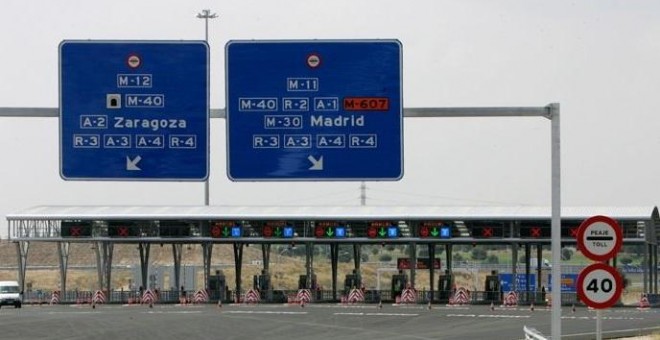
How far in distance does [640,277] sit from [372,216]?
77.8m

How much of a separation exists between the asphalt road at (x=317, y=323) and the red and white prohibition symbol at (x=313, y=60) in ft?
50.3

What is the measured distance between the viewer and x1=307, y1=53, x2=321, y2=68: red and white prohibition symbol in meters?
21.4

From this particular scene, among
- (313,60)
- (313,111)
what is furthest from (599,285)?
(313,60)

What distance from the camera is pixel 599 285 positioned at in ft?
60.4

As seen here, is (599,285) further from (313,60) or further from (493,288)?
(493,288)

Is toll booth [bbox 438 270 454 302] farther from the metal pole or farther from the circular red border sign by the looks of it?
the circular red border sign

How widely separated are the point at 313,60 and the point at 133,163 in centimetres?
321

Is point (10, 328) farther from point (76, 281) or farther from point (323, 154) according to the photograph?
point (76, 281)

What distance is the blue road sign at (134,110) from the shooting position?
843 inches

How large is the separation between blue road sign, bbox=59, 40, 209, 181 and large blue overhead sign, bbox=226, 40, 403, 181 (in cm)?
54

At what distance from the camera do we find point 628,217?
203 ft

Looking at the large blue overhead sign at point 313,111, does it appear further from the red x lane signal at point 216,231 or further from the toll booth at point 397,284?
the toll booth at point 397,284

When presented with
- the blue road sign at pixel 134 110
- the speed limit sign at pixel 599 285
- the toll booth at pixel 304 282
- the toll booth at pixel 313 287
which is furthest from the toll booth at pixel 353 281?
the speed limit sign at pixel 599 285

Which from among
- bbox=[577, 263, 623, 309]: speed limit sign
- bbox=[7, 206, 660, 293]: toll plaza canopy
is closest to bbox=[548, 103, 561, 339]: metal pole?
bbox=[577, 263, 623, 309]: speed limit sign
